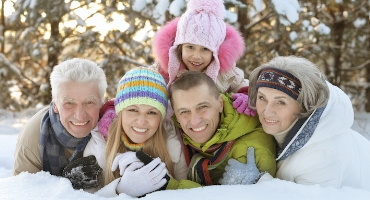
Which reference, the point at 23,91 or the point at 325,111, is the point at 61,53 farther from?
the point at 325,111

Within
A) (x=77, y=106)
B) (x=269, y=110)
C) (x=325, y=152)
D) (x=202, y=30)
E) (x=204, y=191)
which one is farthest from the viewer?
(x=202, y=30)

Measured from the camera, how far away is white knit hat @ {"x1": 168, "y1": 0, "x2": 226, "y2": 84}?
358 centimetres

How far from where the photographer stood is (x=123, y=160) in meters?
2.68

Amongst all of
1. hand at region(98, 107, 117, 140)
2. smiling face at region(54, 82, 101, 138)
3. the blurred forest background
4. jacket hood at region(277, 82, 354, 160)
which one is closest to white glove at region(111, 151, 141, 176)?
hand at region(98, 107, 117, 140)

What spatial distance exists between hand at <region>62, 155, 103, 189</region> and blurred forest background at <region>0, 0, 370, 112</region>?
3.75 metres

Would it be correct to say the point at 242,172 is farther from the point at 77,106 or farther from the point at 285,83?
the point at 77,106

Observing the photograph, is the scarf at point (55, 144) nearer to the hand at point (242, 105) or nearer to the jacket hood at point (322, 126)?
the hand at point (242, 105)

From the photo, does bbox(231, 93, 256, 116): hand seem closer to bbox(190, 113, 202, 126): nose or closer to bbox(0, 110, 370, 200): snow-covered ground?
bbox(190, 113, 202, 126): nose

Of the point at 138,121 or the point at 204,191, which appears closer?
the point at 204,191

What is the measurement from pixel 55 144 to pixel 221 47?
5.87 feet

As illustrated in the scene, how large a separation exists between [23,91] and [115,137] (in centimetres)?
738

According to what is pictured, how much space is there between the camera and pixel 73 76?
2.82 meters

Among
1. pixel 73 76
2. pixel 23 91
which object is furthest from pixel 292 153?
pixel 23 91

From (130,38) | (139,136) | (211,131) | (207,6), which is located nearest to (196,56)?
(207,6)
